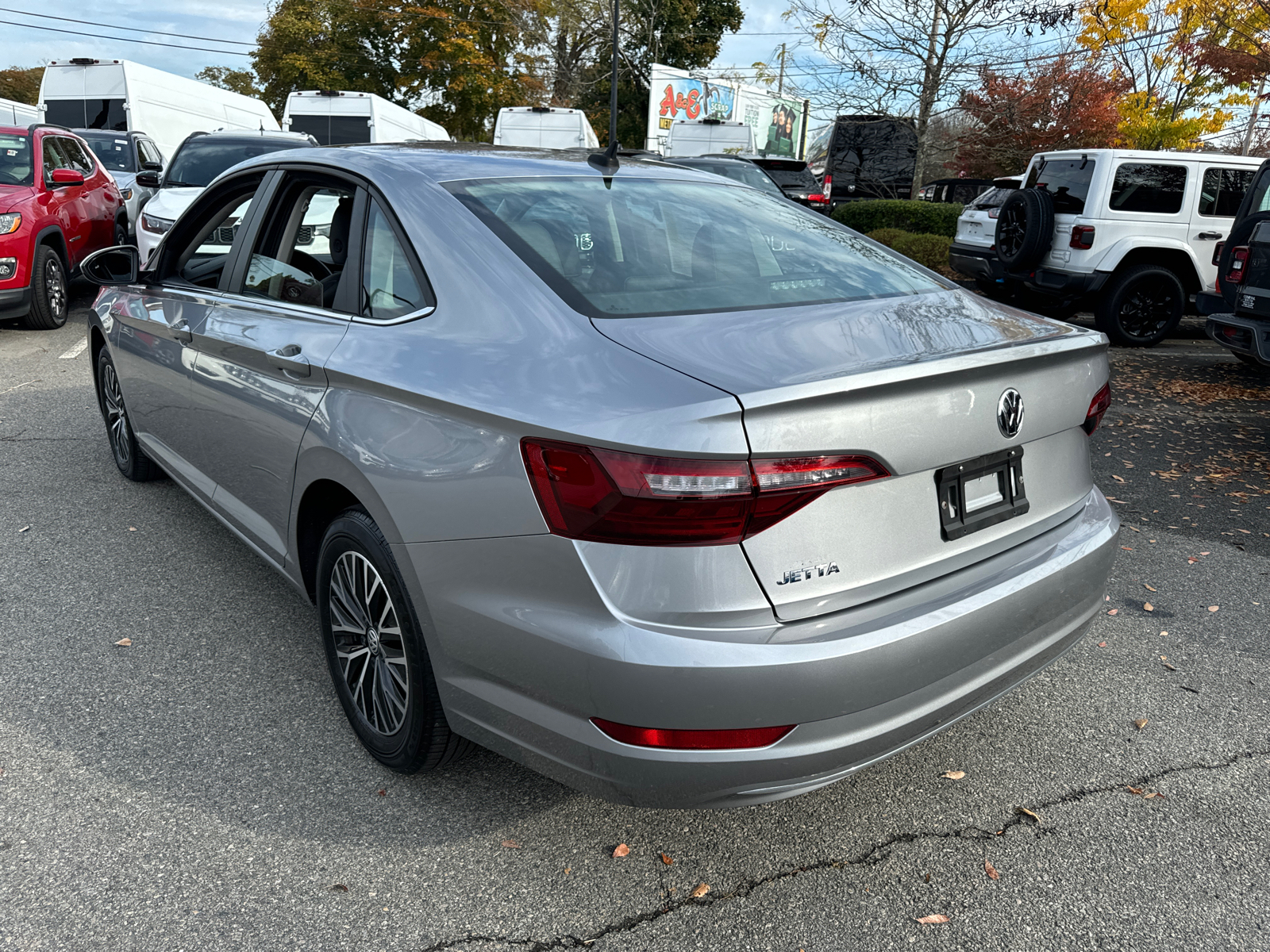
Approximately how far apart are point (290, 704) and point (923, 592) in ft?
6.68

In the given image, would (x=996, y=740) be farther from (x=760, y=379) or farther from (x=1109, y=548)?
(x=760, y=379)

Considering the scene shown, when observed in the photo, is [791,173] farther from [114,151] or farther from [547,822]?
[547,822]

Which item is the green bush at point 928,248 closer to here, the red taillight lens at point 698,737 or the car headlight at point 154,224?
the car headlight at point 154,224

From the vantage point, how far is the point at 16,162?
32.6ft

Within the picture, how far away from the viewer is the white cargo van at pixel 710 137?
64.3 feet

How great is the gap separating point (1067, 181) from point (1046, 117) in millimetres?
12089

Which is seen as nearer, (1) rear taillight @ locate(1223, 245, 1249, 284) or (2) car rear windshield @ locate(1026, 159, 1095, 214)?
(1) rear taillight @ locate(1223, 245, 1249, 284)

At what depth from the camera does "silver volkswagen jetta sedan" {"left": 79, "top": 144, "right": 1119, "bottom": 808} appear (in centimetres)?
189

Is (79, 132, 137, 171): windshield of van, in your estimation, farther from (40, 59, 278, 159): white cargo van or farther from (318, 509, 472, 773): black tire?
(318, 509, 472, 773): black tire

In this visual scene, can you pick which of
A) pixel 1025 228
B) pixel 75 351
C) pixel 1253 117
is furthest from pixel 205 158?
pixel 1253 117

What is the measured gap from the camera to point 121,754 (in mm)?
2805

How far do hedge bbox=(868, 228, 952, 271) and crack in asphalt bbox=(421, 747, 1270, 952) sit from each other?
12674 mm

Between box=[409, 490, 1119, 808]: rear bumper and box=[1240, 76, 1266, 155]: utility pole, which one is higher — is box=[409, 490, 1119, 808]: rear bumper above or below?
below

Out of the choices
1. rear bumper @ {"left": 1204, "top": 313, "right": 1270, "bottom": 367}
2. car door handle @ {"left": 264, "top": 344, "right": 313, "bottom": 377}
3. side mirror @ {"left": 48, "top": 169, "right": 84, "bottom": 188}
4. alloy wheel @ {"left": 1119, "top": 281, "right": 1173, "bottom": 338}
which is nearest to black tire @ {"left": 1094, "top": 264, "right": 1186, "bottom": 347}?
alloy wheel @ {"left": 1119, "top": 281, "right": 1173, "bottom": 338}
